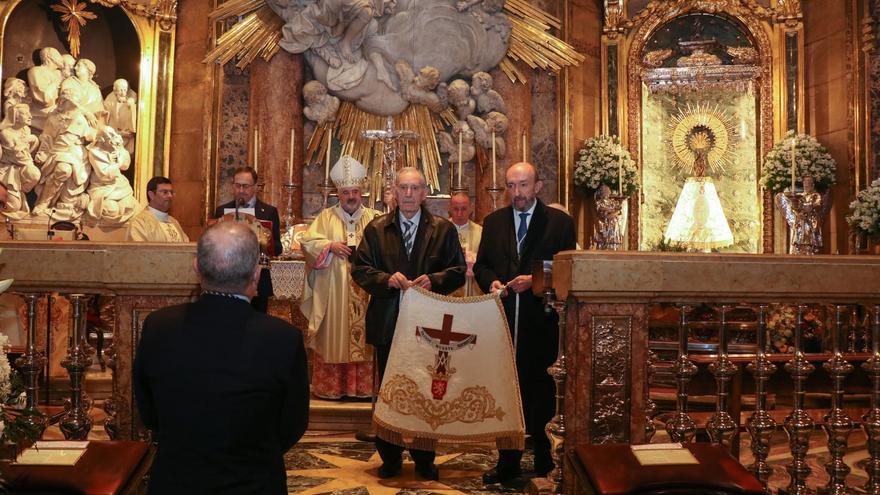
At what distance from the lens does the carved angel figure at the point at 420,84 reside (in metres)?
10.5

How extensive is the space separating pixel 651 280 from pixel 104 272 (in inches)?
91.2

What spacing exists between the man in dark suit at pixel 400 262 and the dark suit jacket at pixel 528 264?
189 mm

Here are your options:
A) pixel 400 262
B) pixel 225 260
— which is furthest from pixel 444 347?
pixel 225 260

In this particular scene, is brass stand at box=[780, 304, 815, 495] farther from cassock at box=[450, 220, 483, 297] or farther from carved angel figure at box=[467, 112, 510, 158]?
carved angel figure at box=[467, 112, 510, 158]

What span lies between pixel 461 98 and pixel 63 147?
13.9 feet

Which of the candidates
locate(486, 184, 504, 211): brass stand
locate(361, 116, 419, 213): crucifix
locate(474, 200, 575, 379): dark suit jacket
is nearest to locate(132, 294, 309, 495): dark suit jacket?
locate(474, 200, 575, 379): dark suit jacket

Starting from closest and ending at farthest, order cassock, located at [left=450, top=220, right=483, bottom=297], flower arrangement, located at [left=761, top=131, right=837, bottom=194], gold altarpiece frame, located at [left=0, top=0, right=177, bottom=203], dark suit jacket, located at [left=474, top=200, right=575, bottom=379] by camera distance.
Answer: dark suit jacket, located at [left=474, top=200, right=575, bottom=379] < cassock, located at [left=450, top=220, right=483, bottom=297] < flower arrangement, located at [left=761, top=131, right=837, bottom=194] < gold altarpiece frame, located at [left=0, top=0, right=177, bottom=203]

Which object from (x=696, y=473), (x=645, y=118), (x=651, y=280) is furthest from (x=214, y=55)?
(x=696, y=473)

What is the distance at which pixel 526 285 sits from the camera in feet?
17.4

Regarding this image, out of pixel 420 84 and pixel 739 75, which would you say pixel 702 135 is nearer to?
pixel 739 75

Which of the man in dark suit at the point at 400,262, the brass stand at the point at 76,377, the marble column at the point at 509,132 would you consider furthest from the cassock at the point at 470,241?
the brass stand at the point at 76,377

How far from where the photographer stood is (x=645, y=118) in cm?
1158

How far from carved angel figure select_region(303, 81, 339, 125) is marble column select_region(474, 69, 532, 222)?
1.77 metres

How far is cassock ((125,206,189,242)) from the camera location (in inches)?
301
